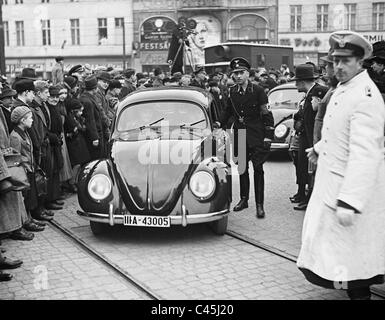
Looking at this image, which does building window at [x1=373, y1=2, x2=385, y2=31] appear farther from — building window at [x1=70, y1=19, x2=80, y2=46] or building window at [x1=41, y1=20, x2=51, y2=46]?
building window at [x1=41, y1=20, x2=51, y2=46]

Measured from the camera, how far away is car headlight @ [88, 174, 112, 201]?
249 inches

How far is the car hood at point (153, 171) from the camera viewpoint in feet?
20.4

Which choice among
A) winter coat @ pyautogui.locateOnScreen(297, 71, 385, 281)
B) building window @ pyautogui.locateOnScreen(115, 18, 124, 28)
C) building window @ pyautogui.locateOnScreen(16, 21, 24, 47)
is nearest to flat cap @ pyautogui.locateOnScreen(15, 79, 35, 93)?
winter coat @ pyautogui.locateOnScreen(297, 71, 385, 281)

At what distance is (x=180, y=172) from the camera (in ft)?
21.2

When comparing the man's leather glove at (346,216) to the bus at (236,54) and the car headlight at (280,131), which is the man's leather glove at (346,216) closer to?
the car headlight at (280,131)

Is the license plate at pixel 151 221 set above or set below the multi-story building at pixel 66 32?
below

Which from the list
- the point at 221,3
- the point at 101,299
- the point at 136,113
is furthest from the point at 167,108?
the point at 221,3

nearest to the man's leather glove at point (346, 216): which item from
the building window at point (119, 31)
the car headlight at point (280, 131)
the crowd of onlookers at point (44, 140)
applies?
the crowd of onlookers at point (44, 140)

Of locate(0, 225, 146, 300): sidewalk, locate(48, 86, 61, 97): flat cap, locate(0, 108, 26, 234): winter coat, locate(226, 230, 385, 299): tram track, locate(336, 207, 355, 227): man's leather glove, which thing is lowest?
locate(0, 225, 146, 300): sidewalk

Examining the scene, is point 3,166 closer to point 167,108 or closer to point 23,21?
point 167,108

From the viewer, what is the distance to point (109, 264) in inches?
221

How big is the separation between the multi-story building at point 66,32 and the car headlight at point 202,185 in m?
40.3

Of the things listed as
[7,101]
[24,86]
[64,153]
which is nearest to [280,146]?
[64,153]

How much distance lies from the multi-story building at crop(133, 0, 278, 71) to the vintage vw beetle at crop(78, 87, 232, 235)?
3599 centimetres
